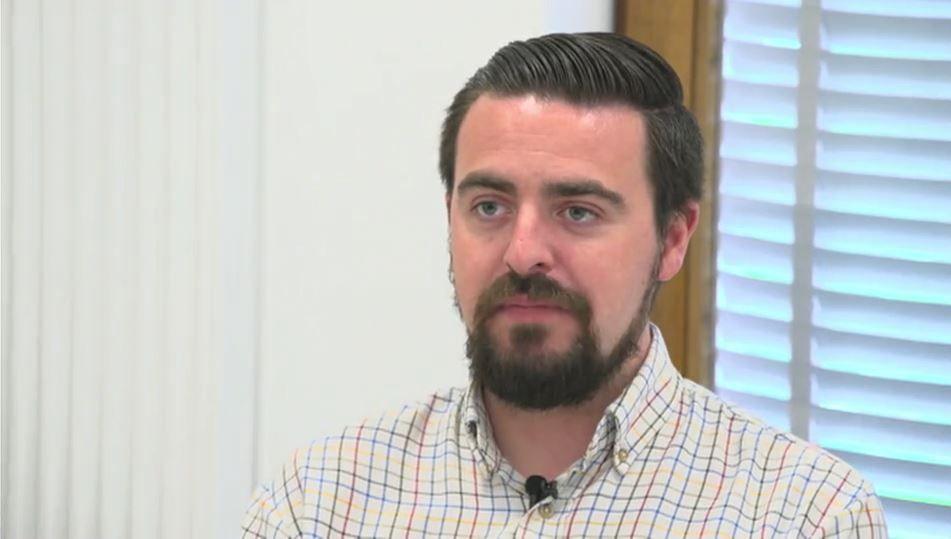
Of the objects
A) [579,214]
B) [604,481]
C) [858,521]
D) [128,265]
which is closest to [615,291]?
[579,214]

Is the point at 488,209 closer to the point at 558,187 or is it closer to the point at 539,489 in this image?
the point at 558,187

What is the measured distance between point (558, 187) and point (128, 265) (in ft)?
3.86

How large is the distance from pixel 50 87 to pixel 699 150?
4.18 ft

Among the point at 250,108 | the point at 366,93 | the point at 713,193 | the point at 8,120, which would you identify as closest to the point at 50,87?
the point at 8,120

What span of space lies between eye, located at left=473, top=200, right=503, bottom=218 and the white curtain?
0.91 meters

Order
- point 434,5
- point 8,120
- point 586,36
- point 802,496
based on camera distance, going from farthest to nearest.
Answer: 1. point 8,120
2. point 434,5
3. point 586,36
4. point 802,496

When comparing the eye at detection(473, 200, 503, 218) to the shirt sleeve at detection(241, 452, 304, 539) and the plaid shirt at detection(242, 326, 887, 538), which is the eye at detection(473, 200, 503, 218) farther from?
the shirt sleeve at detection(241, 452, 304, 539)

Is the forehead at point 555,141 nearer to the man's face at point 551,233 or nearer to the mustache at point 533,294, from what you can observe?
the man's face at point 551,233

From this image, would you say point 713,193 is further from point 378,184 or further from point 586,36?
point 586,36

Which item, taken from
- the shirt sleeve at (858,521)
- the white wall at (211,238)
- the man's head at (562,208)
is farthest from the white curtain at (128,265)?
the shirt sleeve at (858,521)

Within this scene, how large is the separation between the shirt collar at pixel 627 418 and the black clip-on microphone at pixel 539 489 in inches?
1.5

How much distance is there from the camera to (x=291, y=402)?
2.64 m

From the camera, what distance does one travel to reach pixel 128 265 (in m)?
2.74

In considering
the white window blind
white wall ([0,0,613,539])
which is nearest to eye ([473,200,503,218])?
white wall ([0,0,613,539])
